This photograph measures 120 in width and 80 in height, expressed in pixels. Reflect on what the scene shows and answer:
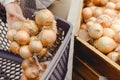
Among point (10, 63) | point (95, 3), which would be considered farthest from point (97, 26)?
point (10, 63)

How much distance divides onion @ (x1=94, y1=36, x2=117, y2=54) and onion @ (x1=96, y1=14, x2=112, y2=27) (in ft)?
0.23

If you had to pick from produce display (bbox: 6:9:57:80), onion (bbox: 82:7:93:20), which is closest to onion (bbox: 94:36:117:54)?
onion (bbox: 82:7:93:20)

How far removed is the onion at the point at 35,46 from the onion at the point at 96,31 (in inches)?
14.1

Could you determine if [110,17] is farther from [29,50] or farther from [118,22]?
[29,50]

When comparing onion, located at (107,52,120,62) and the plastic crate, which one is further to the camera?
onion, located at (107,52,120,62)

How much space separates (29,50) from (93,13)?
22.0 inches

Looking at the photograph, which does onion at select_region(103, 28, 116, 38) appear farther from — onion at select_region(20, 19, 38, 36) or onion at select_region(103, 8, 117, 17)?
onion at select_region(20, 19, 38, 36)

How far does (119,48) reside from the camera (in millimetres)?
1001

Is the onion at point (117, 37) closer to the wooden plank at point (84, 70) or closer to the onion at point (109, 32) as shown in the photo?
the onion at point (109, 32)


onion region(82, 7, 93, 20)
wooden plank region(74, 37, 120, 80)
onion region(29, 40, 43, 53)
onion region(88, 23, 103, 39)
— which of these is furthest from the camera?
onion region(82, 7, 93, 20)

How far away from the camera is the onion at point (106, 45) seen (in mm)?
1008

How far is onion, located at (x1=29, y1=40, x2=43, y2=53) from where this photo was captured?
703 millimetres

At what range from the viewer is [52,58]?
2.49 feet

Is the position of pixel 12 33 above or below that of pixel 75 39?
above
